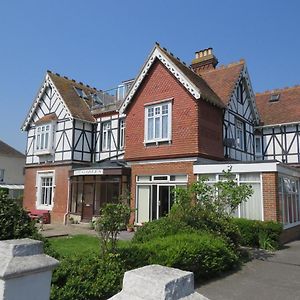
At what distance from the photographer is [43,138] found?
922 inches

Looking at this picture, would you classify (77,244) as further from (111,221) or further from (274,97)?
(274,97)

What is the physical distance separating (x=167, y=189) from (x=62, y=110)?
10560mm

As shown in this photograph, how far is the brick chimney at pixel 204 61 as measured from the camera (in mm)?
23000

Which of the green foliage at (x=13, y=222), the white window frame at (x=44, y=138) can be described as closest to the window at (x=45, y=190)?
the white window frame at (x=44, y=138)

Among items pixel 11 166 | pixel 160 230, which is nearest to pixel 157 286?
pixel 160 230

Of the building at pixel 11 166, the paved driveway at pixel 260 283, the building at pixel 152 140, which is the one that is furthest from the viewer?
the building at pixel 11 166

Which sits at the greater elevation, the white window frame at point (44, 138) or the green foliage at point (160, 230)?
the white window frame at point (44, 138)

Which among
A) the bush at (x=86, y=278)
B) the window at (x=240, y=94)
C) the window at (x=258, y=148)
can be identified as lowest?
the bush at (x=86, y=278)

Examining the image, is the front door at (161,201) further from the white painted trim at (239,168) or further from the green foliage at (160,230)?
the green foliage at (160,230)

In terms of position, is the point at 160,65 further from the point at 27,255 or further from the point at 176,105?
the point at 27,255

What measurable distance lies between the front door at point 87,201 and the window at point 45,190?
2671 millimetres

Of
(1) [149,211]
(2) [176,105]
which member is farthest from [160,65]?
(1) [149,211]

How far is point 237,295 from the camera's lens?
6.60 m

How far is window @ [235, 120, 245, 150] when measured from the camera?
63.6 ft
